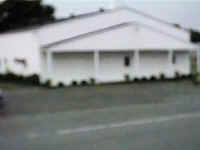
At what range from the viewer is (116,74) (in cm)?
2091

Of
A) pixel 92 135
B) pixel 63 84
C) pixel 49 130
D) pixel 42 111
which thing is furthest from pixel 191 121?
pixel 63 84

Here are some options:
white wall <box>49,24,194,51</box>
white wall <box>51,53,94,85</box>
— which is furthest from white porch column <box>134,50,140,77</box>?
white wall <box>51,53,94,85</box>

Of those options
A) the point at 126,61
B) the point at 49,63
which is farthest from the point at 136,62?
the point at 49,63

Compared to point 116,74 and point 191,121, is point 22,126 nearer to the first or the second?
point 191,121

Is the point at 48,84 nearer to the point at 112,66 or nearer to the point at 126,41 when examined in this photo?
the point at 112,66

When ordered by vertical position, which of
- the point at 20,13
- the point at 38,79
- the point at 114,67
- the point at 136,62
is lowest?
the point at 38,79

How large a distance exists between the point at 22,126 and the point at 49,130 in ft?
3.47

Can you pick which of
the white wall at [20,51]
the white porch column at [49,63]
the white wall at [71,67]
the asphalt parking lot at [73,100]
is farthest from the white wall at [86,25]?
the asphalt parking lot at [73,100]

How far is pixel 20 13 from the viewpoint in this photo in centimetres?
4003

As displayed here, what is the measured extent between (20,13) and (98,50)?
2481cm

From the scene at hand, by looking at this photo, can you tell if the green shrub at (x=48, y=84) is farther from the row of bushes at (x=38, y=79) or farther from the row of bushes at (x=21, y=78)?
the row of bushes at (x=21, y=78)

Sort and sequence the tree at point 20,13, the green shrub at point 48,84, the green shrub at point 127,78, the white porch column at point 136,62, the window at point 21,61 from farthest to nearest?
1. the tree at point 20,13
2. the window at point 21,61
3. the white porch column at point 136,62
4. the green shrub at point 127,78
5. the green shrub at point 48,84

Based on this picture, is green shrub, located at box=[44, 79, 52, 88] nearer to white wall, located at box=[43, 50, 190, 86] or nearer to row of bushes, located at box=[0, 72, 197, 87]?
row of bushes, located at box=[0, 72, 197, 87]

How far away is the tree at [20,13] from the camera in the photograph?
38.9 m
